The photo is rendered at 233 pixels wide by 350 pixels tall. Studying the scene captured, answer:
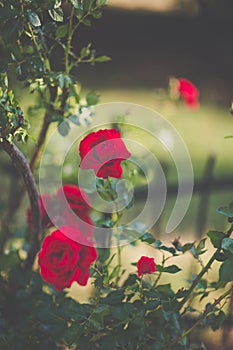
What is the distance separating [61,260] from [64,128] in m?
0.27

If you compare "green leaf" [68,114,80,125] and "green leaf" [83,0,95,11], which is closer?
"green leaf" [83,0,95,11]

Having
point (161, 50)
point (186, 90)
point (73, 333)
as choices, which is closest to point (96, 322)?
point (73, 333)

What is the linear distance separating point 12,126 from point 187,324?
1.00 metres

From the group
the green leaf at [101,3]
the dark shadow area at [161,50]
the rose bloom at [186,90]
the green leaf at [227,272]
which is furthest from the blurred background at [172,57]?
the green leaf at [227,272]

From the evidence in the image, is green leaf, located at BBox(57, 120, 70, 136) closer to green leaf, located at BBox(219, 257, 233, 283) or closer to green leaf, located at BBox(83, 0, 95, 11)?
green leaf, located at BBox(83, 0, 95, 11)

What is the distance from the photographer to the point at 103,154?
1.17m

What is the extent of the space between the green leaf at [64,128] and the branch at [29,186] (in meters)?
0.14

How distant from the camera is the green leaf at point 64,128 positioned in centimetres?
134

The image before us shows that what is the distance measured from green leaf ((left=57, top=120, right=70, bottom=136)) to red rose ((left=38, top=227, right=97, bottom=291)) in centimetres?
20

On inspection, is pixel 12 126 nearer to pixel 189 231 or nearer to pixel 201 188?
pixel 201 188

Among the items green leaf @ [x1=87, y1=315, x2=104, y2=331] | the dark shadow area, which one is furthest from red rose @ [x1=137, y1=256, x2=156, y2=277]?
the dark shadow area

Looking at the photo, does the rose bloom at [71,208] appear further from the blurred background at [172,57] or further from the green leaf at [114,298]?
the blurred background at [172,57]

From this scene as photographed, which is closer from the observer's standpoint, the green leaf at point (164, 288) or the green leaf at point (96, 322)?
the green leaf at point (96, 322)

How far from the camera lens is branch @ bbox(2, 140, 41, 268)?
45.5 inches
